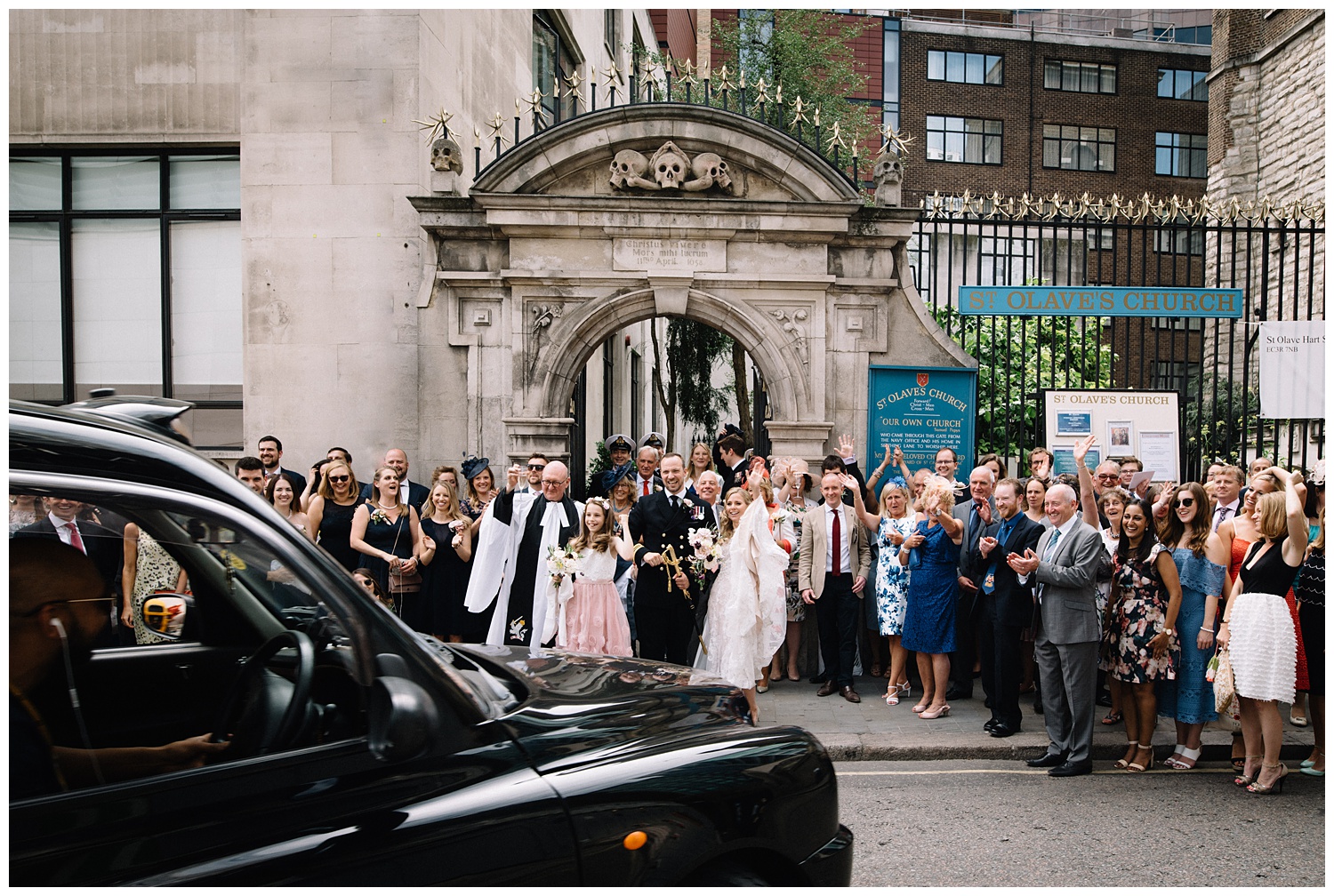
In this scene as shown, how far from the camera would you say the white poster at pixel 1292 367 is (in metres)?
10.8

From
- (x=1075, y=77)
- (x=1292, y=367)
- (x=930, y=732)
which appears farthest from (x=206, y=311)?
(x=1075, y=77)

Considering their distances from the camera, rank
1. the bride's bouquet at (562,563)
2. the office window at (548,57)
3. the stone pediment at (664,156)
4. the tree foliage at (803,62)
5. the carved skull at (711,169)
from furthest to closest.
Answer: the tree foliage at (803,62) → the office window at (548,57) → the carved skull at (711,169) → the stone pediment at (664,156) → the bride's bouquet at (562,563)

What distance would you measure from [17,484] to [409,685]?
932 millimetres

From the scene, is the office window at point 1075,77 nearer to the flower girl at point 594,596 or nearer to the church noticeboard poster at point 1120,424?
the church noticeboard poster at point 1120,424

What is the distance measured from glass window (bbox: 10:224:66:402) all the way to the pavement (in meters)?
10.0

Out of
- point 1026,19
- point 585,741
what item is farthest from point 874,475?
point 1026,19

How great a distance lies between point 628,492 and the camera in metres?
8.31

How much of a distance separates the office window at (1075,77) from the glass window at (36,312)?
37966 mm

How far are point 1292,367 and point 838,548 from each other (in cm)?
678

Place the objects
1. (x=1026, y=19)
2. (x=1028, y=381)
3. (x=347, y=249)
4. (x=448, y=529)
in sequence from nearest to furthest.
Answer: (x=448, y=529), (x=347, y=249), (x=1028, y=381), (x=1026, y=19)

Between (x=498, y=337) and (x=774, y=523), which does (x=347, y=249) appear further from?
(x=774, y=523)

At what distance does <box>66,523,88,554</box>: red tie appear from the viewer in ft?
7.66

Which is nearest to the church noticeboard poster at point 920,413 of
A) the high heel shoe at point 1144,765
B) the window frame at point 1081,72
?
the high heel shoe at point 1144,765

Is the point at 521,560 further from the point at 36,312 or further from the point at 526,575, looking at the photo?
the point at 36,312
